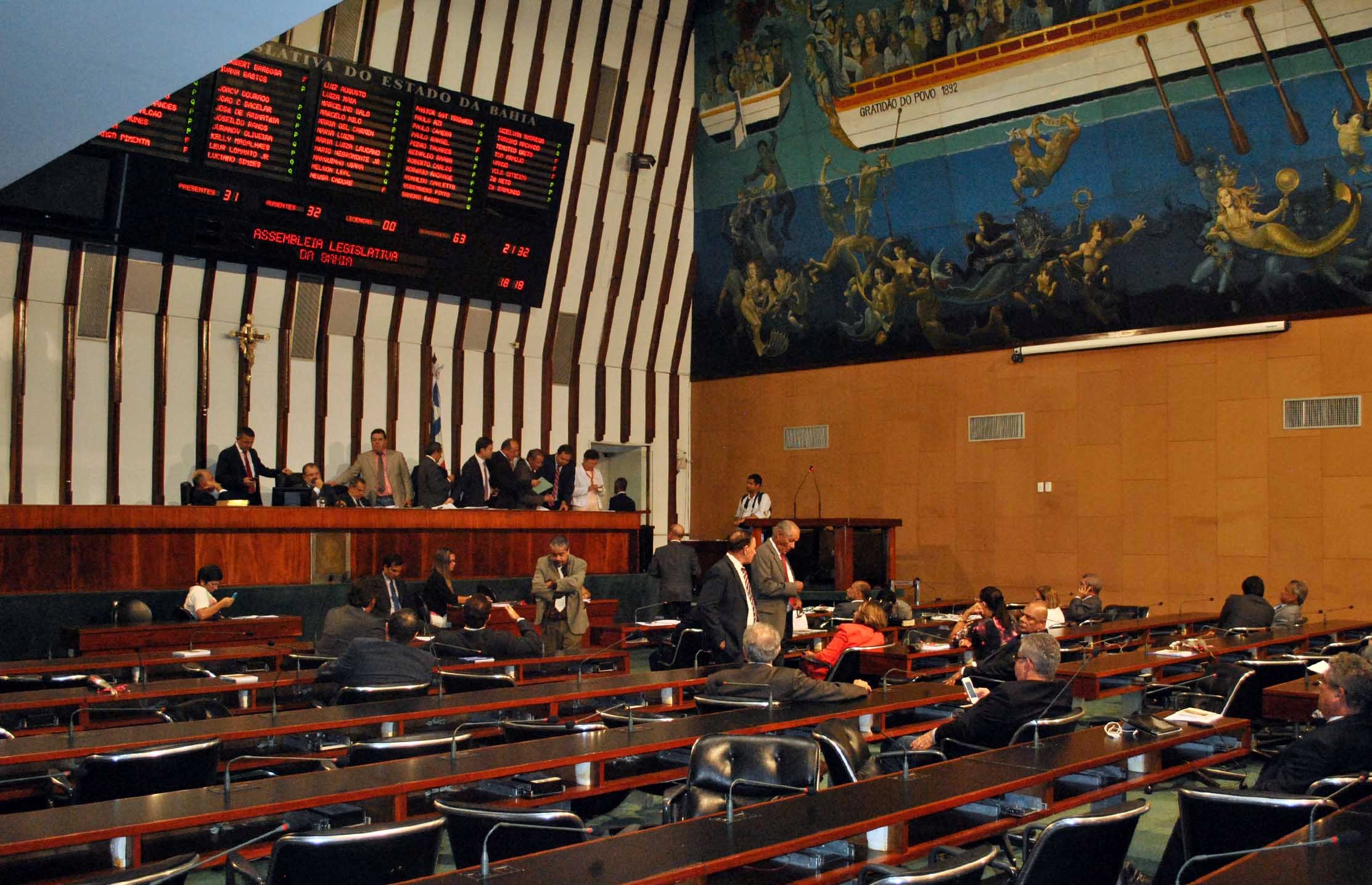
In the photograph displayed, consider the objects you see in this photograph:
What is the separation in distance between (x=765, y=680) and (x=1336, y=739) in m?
2.25

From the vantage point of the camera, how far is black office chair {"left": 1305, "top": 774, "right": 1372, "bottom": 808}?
3760 mm

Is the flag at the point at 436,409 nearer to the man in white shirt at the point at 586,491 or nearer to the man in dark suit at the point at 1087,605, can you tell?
the man in white shirt at the point at 586,491

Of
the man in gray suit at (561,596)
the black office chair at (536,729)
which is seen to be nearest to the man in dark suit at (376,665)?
the black office chair at (536,729)

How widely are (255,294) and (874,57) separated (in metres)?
7.40

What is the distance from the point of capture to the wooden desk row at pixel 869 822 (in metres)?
2.87

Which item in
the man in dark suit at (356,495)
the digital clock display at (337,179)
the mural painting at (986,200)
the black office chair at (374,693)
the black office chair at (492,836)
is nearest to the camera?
the black office chair at (492,836)

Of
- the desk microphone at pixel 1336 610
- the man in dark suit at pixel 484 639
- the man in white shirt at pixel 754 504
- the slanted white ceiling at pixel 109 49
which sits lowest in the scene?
the desk microphone at pixel 1336 610

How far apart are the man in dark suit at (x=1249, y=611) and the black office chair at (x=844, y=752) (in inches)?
233

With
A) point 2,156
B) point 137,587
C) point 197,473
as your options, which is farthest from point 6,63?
point 197,473

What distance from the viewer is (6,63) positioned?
4371mm

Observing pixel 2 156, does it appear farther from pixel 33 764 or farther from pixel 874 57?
pixel 874 57

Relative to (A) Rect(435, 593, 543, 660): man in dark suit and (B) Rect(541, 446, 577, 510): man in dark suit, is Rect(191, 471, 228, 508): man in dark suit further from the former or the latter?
(A) Rect(435, 593, 543, 660): man in dark suit

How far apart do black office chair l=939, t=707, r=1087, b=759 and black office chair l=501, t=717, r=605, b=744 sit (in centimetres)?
141

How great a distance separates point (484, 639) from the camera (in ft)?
22.9
